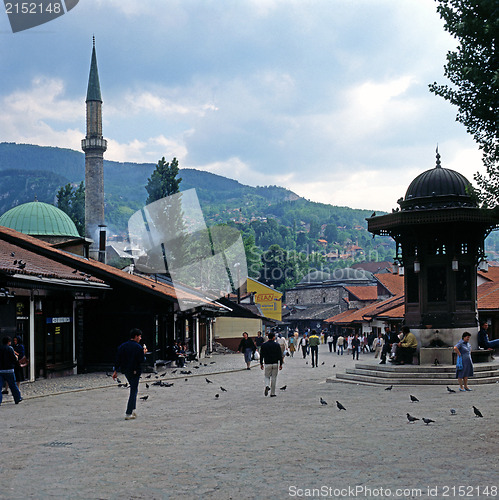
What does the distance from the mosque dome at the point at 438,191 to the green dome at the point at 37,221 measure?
33.9 meters

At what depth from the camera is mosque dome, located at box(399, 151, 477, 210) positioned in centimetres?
2069

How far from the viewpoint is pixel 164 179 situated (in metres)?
60.6

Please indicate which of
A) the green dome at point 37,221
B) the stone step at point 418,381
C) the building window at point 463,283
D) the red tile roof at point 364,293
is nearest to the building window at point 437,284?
the building window at point 463,283

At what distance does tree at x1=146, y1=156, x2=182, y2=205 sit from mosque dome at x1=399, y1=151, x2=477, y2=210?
40.3 m

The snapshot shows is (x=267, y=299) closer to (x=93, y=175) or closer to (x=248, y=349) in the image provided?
(x=93, y=175)

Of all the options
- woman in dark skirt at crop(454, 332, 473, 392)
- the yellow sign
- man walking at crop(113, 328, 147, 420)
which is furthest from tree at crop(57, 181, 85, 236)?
man walking at crop(113, 328, 147, 420)

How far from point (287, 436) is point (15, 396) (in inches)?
291

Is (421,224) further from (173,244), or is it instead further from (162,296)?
(173,244)

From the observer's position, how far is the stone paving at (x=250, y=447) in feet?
23.2

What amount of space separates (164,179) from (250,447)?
52.4 meters

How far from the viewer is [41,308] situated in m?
21.5

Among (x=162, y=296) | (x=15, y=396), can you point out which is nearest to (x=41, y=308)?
(x=162, y=296)

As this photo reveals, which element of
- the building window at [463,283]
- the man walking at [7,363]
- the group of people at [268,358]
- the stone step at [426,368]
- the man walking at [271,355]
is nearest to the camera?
the group of people at [268,358]

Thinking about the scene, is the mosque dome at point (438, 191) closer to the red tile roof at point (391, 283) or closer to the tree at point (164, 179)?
the tree at point (164, 179)
